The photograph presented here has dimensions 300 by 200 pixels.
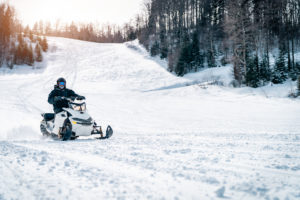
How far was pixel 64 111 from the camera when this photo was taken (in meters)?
5.73

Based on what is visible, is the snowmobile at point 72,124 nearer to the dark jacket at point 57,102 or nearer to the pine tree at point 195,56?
the dark jacket at point 57,102

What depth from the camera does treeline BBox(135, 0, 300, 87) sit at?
2036 cm

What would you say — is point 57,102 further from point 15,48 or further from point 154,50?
point 15,48

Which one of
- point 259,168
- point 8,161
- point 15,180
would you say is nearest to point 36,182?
point 15,180

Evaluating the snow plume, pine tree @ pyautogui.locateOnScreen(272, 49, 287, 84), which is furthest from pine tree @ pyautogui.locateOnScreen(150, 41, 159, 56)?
the snow plume

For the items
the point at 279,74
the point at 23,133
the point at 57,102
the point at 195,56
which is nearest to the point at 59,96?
the point at 57,102

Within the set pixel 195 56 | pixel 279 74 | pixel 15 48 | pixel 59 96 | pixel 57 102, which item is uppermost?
pixel 15 48

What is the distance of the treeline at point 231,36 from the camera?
66.8 feet

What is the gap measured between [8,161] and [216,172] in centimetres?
307

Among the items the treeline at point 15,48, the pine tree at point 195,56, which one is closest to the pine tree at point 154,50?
the pine tree at point 195,56

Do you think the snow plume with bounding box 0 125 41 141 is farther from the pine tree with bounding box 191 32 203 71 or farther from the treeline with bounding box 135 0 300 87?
the pine tree with bounding box 191 32 203 71

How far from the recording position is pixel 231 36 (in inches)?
829

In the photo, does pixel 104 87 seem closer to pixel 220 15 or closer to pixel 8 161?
pixel 8 161

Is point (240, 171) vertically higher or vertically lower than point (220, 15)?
lower
